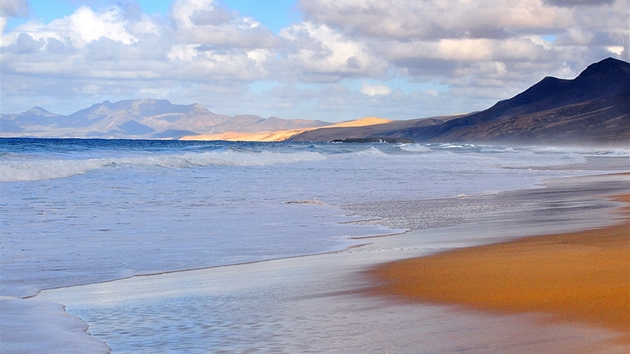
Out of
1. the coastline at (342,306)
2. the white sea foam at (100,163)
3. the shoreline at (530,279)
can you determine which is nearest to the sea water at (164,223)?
the white sea foam at (100,163)

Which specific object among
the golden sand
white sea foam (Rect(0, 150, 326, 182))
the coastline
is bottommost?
the coastline

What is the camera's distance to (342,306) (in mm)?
5516

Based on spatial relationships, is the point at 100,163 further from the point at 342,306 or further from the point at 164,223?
the point at 342,306

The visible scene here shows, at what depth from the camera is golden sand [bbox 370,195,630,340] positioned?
16.5 ft

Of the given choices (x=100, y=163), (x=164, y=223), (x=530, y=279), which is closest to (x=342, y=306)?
(x=530, y=279)

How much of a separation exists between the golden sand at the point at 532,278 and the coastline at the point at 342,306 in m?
0.26

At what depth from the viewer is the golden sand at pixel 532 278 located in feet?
16.5

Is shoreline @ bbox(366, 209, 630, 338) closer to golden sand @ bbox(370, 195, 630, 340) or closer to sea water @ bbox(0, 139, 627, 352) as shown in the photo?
golden sand @ bbox(370, 195, 630, 340)

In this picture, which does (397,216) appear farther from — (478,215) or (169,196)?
(169,196)

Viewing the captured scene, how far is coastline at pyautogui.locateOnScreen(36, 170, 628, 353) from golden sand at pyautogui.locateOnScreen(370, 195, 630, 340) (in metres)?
0.26

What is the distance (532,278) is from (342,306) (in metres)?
1.77

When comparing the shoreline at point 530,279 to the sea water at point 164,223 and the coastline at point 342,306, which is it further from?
the sea water at point 164,223

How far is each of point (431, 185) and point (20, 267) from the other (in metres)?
14.9

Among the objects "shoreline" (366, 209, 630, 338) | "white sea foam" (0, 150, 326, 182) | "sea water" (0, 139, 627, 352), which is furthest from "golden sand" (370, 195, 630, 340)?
"white sea foam" (0, 150, 326, 182)
